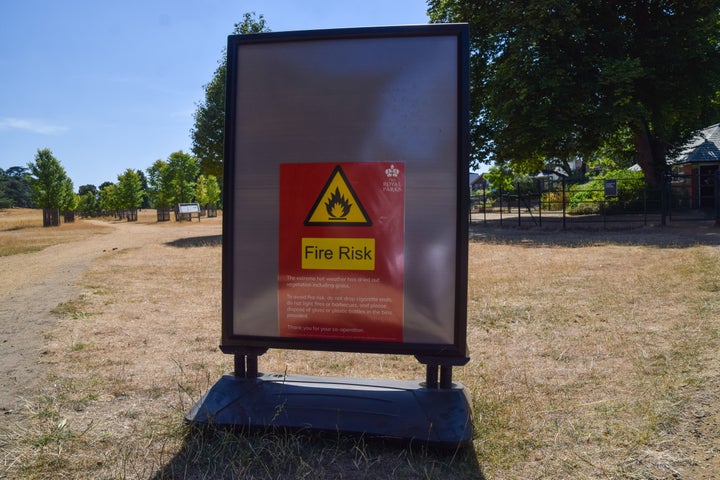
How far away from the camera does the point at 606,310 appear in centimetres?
641

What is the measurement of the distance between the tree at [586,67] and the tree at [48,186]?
161ft

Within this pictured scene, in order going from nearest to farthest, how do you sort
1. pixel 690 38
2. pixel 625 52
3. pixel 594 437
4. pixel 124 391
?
pixel 594 437
pixel 124 391
pixel 690 38
pixel 625 52

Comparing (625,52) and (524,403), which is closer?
(524,403)

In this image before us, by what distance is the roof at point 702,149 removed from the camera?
101 ft

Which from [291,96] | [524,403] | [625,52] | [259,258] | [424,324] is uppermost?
[625,52]

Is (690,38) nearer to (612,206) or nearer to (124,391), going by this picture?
(612,206)

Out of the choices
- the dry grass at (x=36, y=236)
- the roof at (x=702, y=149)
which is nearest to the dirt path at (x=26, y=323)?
the dry grass at (x=36, y=236)

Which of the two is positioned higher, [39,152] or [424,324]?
[39,152]

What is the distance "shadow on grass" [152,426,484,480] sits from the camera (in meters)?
2.68

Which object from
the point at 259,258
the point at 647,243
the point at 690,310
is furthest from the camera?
the point at 647,243

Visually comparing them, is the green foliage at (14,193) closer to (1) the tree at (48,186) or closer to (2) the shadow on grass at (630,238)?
(1) the tree at (48,186)

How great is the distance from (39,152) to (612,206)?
5802 centimetres

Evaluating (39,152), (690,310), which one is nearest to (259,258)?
(690,310)

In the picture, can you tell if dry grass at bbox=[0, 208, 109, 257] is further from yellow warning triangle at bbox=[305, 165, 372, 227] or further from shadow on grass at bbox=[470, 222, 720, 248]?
yellow warning triangle at bbox=[305, 165, 372, 227]
